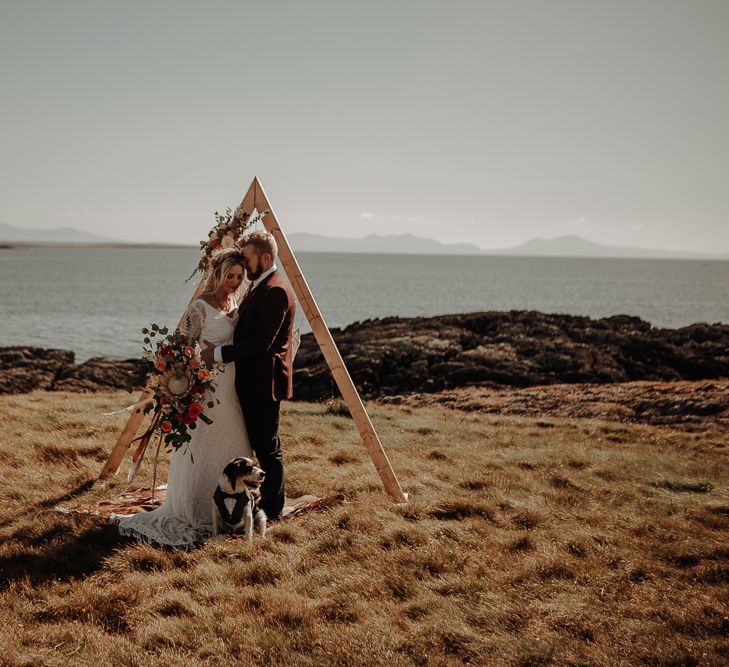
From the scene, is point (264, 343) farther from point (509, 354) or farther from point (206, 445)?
point (509, 354)

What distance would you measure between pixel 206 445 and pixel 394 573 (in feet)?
7.81

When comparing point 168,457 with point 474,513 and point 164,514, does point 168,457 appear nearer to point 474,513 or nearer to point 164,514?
point 164,514

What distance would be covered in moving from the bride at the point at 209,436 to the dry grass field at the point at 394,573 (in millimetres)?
617

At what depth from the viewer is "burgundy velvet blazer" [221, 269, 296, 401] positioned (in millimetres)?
6074

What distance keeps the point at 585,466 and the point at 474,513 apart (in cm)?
306

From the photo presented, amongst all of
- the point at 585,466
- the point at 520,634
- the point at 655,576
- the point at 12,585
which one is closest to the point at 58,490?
the point at 12,585

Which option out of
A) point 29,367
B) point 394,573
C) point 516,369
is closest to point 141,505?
point 394,573

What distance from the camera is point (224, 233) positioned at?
680 cm

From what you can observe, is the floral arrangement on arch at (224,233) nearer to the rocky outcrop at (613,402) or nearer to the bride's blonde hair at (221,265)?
the bride's blonde hair at (221,265)

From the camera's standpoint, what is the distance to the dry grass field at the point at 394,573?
4.27 metres

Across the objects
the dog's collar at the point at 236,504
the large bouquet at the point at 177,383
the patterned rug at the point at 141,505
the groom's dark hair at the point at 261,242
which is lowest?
the patterned rug at the point at 141,505

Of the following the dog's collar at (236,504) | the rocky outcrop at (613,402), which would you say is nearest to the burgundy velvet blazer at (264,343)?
the dog's collar at (236,504)

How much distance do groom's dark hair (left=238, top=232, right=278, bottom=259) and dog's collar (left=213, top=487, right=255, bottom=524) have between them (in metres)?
2.47

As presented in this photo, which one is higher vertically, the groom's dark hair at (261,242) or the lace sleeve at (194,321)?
the groom's dark hair at (261,242)
